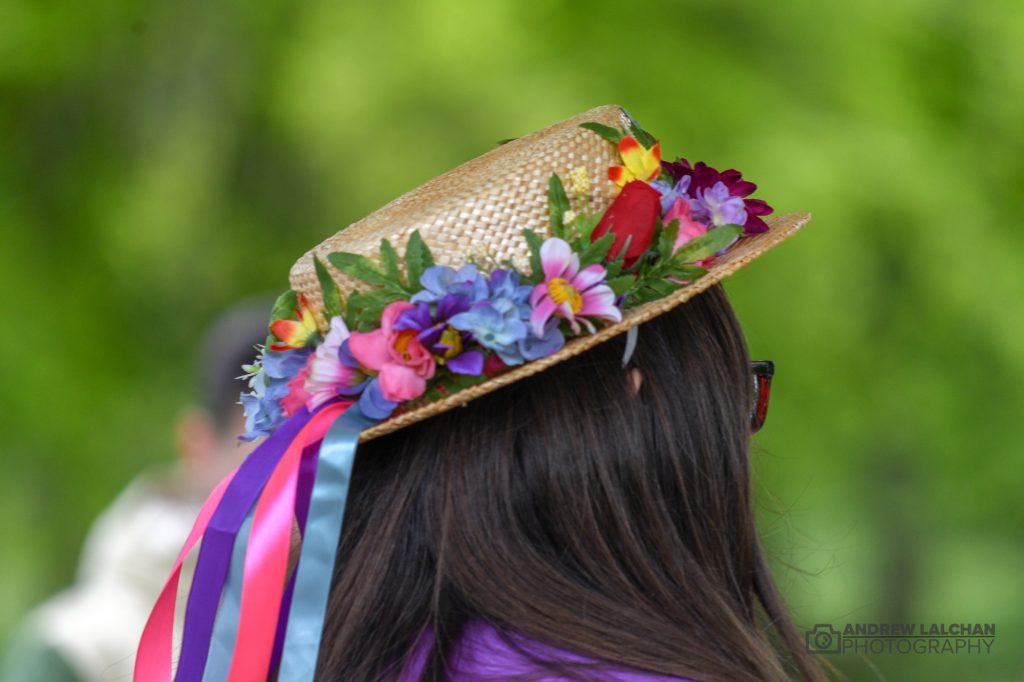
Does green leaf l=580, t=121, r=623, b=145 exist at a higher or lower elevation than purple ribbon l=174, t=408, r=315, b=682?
higher

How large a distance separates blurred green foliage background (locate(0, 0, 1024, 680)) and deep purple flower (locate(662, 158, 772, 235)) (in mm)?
2568

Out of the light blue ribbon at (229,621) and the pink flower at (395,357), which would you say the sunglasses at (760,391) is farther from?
the light blue ribbon at (229,621)

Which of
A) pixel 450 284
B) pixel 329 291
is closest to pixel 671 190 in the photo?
pixel 450 284

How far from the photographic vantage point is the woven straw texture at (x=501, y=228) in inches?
57.2

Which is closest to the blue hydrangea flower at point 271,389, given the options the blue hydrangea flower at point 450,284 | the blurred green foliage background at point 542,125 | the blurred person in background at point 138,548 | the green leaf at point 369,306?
the green leaf at point 369,306

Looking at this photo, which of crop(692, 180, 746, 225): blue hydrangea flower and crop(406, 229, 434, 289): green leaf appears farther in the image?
crop(692, 180, 746, 225): blue hydrangea flower

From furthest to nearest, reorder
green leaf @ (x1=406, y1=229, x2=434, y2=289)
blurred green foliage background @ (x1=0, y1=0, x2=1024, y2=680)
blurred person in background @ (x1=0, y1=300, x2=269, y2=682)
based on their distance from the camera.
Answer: blurred green foliage background @ (x1=0, y1=0, x2=1024, y2=680)
blurred person in background @ (x1=0, y1=300, x2=269, y2=682)
green leaf @ (x1=406, y1=229, x2=434, y2=289)

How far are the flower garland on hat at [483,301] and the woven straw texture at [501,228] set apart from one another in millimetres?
15

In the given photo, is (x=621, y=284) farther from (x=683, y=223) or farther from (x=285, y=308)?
(x=285, y=308)

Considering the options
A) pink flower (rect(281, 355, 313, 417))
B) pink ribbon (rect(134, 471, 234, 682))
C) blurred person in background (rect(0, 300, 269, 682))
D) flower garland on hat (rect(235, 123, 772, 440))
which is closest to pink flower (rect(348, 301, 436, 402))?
flower garland on hat (rect(235, 123, 772, 440))

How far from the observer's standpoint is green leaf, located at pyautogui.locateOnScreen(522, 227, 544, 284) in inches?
58.2

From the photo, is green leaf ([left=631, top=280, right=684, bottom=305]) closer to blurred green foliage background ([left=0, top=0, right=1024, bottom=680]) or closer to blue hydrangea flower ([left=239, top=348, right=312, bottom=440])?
blue hydrangea flower ([left=239, top=348, right=312, bottom=440])

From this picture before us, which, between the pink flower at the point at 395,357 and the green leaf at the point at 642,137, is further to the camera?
the green leaf at the point at 642,137

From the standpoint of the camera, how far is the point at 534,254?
1483 millimetres
